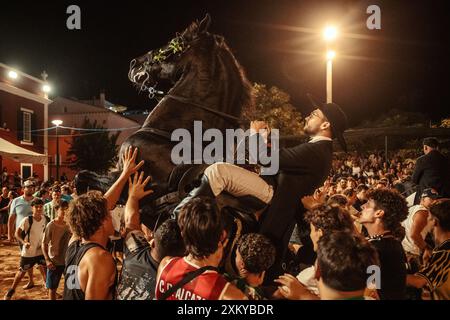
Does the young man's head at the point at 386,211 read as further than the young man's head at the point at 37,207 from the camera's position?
No

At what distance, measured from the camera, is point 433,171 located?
5.84m

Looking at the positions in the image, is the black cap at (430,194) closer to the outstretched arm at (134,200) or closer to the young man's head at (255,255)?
the young man's head at (255,255)

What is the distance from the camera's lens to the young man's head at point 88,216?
2969mm

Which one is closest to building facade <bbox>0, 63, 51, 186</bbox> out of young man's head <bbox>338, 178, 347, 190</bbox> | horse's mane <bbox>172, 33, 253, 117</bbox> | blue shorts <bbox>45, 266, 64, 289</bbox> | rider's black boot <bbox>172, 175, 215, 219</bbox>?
blue shorts <bbox>45, 266, 64, 289</bbox>

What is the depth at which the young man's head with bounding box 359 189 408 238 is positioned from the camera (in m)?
3.18

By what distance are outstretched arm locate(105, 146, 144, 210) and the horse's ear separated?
4.50 feet

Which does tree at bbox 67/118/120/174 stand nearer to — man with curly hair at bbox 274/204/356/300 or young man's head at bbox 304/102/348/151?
young man's head at bbox 304/102/348/151

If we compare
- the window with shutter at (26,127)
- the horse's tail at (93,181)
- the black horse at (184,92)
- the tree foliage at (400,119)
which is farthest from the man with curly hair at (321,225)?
the window with shutter at (26,127)

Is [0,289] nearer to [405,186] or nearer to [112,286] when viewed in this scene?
[112,286]

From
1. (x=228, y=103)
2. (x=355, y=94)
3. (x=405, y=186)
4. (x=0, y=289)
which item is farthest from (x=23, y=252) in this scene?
(x=355, y=94)

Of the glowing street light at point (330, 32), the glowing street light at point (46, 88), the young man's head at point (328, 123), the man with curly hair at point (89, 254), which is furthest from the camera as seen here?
the glowing street light at point (46, 88)

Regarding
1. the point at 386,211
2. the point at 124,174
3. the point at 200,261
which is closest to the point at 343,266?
the point at 200,261

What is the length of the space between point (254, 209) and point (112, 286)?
4.02ft

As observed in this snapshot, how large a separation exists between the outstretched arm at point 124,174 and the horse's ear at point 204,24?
1.37 meters
